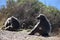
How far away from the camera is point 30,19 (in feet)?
65.9

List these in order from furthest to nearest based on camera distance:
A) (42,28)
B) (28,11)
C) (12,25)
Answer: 1. (28,11)
2. (12,25)
3. (42,28)

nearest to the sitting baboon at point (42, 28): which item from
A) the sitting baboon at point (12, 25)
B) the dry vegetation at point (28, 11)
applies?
the sitting baboon at point (12, 25)

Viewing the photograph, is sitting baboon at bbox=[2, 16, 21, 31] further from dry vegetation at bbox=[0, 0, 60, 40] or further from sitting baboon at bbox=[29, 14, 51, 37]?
sitting baboon at bbox=[29, 14, 51, 37]

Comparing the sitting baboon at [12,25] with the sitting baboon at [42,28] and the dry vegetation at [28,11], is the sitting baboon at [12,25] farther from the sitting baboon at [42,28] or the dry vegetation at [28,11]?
the sitting baboon at [42,28]

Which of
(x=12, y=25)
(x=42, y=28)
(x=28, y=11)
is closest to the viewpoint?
(x=42, y=28)

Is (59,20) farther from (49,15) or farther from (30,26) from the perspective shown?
(30,26)

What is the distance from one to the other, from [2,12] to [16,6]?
1.28m

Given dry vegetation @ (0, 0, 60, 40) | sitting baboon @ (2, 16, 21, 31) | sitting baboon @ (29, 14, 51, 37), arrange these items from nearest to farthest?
sitting baboon @ (29, 14, 51, 37) → sitting baboon @ (2, 16, 21, 31) → dry vegetation @ (0, 0, 60, 40)

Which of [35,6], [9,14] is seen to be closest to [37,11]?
[35,6]

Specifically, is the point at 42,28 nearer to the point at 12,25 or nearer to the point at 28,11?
the point at 12,25

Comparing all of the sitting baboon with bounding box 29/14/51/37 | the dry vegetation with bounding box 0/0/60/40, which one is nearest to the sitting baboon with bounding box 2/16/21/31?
the dry vegetation with bounding box 0/0/60/40

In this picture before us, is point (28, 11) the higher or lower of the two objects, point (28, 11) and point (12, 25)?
the higher

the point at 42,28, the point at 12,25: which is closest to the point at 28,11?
the point at 12,25

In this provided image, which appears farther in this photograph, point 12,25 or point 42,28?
point 12,25
